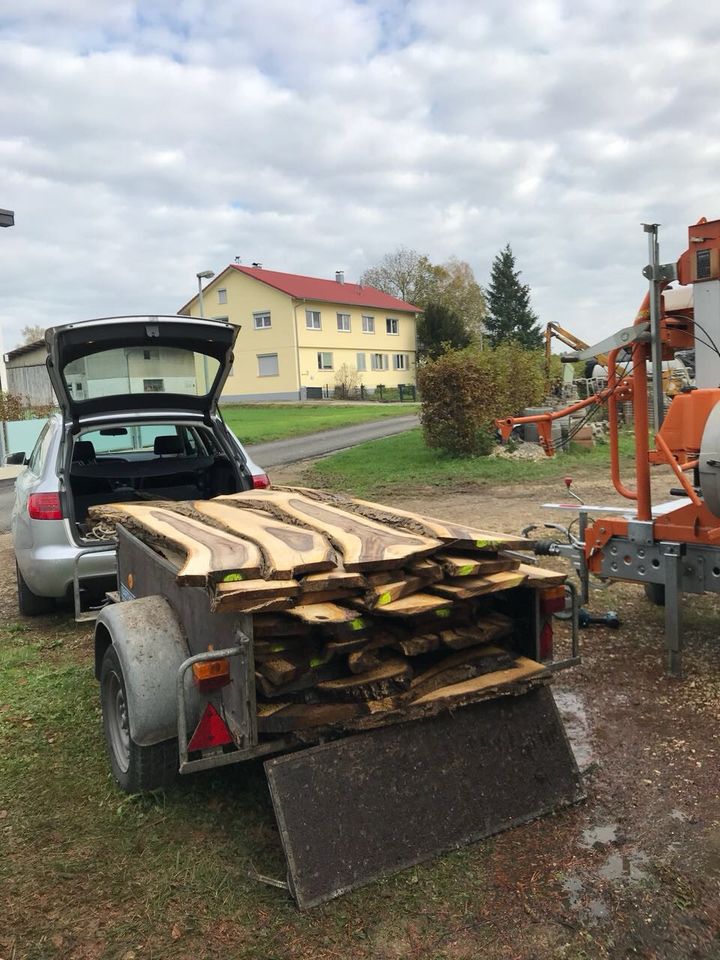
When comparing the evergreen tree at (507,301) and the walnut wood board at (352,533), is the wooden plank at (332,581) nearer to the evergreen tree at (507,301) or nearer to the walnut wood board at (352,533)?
the walnut wood board at (352,533)

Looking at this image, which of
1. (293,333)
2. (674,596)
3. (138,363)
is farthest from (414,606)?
(293,333)

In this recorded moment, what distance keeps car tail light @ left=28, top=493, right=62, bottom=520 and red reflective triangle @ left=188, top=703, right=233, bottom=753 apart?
3.03 meters

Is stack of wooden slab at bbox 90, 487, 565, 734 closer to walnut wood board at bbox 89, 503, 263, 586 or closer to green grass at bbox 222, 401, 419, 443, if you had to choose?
walnut wood board at bbox 89, 503, 263, 586

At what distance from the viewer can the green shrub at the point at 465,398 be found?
48.6 feet

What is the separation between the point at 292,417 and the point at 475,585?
28891mm

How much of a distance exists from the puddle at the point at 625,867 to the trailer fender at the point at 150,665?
1.72 meters

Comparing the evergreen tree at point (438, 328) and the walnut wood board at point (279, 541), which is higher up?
the evergreen tree at point (438, 328)

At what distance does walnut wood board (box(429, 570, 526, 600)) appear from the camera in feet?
8.98

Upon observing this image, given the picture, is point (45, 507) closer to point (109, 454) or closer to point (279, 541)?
point (109, 454)

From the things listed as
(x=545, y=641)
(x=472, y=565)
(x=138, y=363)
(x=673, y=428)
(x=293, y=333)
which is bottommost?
(x=545, y=641)

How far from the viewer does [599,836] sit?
9.55 feet

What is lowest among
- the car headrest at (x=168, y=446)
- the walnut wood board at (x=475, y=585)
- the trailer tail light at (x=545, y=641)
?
the trailer tail light at (x=545, y=641)

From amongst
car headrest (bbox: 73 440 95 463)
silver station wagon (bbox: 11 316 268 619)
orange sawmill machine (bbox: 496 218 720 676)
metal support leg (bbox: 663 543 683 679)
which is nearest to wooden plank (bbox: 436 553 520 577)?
orange sawmill machine (bbox: 496 218 720 676)

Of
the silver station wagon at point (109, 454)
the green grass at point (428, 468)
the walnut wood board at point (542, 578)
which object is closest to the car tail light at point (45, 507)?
the silver station wagon at point (109, 454)
